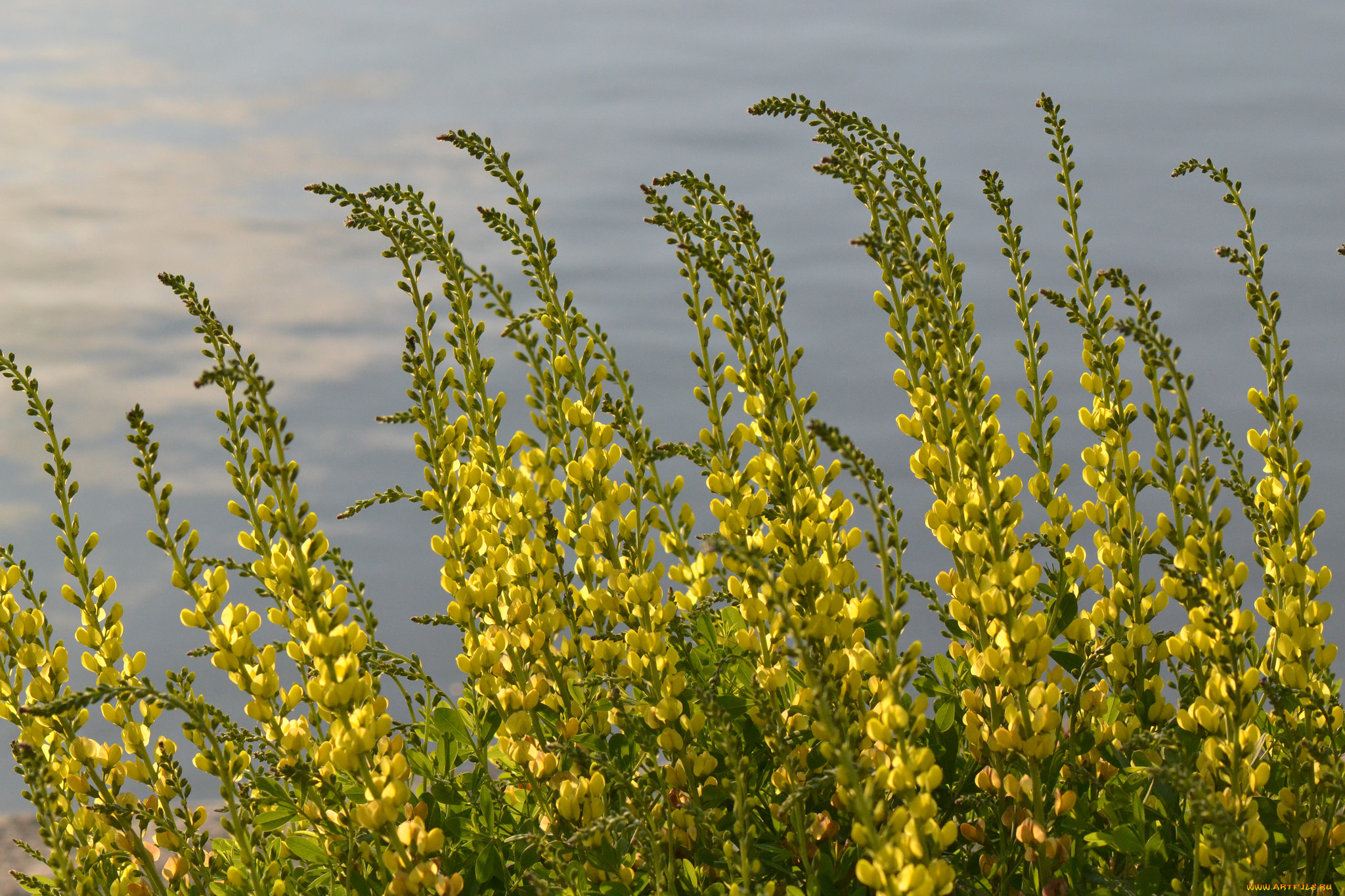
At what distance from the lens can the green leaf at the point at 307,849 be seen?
11.1 feet

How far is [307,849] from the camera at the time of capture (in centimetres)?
338

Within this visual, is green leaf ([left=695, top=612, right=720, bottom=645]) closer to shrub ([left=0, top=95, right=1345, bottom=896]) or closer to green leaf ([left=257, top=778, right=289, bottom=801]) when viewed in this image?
shrub ([left=0, top=95, right=1345, bottom=896])

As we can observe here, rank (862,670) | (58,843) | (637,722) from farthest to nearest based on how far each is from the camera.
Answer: (637,722) < (862,670) < (58,843)

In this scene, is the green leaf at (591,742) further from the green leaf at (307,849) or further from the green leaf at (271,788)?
the green leaf at (271,788)

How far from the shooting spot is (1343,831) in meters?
3.14

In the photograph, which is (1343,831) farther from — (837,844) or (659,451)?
(659,451)

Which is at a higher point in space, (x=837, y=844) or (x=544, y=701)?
(x=544, y=701)

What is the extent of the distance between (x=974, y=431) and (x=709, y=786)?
50.4 inches

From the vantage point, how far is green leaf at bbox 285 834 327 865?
3.38m

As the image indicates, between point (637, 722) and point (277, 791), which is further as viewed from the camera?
point (277, 791)

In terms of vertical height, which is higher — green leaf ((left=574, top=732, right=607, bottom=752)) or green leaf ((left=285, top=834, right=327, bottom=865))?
green leaf ((left=574, top=732, right=607, bottom=752))

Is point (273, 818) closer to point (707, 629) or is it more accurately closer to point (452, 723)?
point (452, 723)

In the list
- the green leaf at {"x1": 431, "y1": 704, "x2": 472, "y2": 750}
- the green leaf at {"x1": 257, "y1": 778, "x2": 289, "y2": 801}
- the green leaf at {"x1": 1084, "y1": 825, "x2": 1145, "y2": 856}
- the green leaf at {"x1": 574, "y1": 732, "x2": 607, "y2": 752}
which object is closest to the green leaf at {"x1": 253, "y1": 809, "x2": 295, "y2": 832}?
the green leaf at {"x1": 257, "y1": 778, "x2": 289, "y2": 801}

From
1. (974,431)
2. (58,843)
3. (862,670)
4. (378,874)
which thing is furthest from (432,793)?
(974,431)
